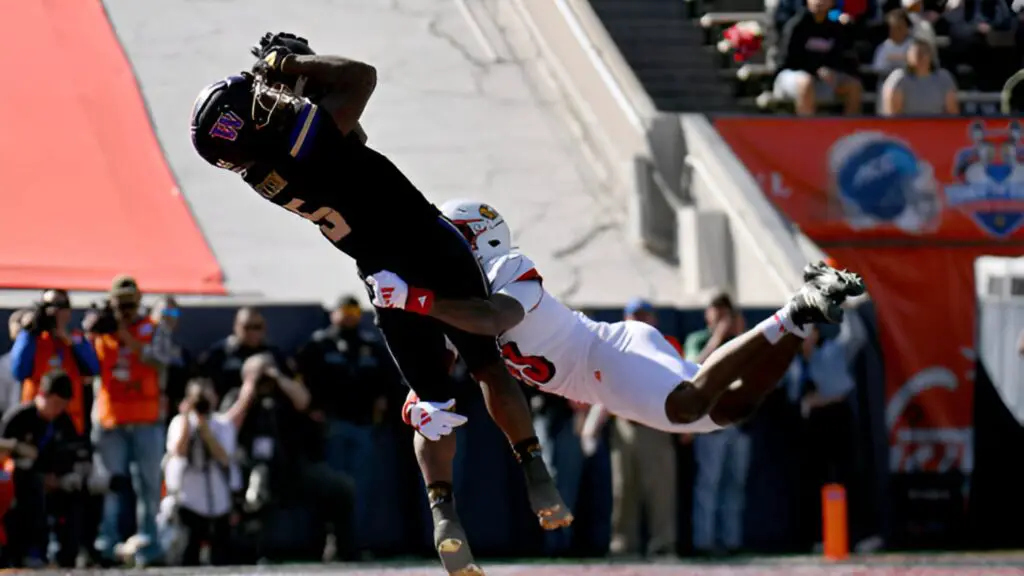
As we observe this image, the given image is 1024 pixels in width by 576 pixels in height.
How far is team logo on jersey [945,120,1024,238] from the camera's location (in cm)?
1540

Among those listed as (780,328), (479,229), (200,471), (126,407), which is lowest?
(200,471)

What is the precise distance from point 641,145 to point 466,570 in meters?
8.91

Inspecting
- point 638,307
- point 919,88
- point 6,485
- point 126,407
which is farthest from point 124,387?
point 919,88

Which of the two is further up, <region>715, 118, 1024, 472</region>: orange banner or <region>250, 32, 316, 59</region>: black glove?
<region>250, 32, 316, 59</region>: black glove

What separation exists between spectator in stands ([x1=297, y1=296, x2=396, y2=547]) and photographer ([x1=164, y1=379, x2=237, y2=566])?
2.27 ft

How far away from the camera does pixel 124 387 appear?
43.0 ft

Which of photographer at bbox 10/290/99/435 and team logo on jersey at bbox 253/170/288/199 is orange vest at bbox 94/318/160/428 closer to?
photographer at bbox 10/290/99/435

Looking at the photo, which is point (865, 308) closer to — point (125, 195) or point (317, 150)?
point (125, 195)

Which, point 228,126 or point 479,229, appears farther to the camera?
point 479,229

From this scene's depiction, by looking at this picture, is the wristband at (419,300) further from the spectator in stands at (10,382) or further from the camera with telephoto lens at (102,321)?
the spectator in stands at (10,382)

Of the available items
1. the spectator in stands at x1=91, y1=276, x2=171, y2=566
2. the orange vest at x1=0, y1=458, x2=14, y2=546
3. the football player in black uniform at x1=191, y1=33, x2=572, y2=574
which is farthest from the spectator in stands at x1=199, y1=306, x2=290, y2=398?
the football player in black uniform at x1=191, y1=33, x2=572, y2=574

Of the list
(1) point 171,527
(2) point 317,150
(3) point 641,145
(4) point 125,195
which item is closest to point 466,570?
(2) point 317,150

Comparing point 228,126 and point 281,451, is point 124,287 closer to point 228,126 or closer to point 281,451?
point 281,451

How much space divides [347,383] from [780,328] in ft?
16.5
